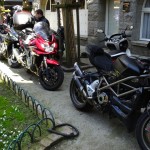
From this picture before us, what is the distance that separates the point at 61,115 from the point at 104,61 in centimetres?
110

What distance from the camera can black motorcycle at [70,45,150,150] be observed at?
10.8 feet

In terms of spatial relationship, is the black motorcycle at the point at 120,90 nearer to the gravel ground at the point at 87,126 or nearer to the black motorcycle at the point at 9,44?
the gravel ground at the point at 87,126

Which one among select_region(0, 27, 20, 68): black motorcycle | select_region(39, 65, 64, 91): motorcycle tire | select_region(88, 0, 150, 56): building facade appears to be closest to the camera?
select_region(39, 65, 64, 91): motorcycle tire

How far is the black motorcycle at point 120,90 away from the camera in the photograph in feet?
10.8

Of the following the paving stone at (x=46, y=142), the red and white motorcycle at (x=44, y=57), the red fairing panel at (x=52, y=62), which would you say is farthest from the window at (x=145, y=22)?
the paving stone at (x=46, y=142)

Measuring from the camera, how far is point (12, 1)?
23.2 metres

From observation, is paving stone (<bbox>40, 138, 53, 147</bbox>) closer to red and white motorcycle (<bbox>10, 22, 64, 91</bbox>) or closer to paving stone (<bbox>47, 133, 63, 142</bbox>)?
paving stone (<bbox>47, 133, 63, 142</bbox>)

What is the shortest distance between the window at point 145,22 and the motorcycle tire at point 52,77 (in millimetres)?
4286

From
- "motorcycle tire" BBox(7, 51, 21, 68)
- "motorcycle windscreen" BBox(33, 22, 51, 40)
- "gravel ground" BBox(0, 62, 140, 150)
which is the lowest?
"gravel ground" BBox(0, 62, 140, 150)

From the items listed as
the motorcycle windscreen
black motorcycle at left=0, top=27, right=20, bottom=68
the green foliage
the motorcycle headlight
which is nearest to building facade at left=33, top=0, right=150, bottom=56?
black motorcycle at left=0, top=27, right=20, bottom=68

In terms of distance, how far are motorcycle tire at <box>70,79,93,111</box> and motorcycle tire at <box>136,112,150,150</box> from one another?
132 centimetres

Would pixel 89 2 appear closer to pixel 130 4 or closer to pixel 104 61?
pixel 130 4

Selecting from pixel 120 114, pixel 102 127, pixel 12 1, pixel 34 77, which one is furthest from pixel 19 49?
pixel 12 1

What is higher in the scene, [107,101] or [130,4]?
[130,4]
